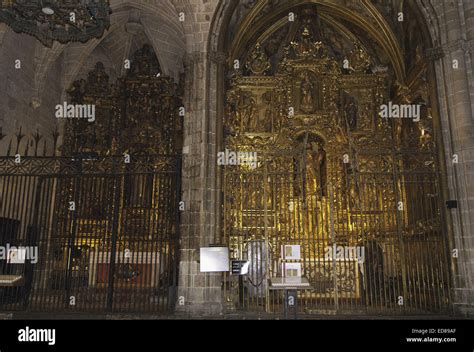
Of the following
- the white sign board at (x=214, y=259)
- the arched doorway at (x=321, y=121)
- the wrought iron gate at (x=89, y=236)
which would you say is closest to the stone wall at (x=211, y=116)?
the wrought iron gate at (x=89, y=236)

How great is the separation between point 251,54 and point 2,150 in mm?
8824

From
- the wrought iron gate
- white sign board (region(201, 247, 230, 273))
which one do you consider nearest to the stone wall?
the wrought iron gate

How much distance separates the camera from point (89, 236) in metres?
12.6

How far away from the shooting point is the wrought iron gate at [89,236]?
933 centimetres

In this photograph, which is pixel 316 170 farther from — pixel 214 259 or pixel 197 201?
pixel 214 259

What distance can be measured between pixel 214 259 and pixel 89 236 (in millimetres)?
5690

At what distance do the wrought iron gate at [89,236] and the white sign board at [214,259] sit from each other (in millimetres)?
1157

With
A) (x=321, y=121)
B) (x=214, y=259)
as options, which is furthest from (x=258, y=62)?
(x=214, y=259)

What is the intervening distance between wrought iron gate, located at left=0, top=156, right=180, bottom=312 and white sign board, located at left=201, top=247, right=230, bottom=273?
3.80 feet

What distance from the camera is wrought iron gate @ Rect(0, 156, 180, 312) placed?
9.33m

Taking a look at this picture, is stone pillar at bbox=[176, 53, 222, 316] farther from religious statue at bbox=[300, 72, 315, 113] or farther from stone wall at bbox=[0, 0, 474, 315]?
religious statue at bbox=[300, 72, 315, 113]
